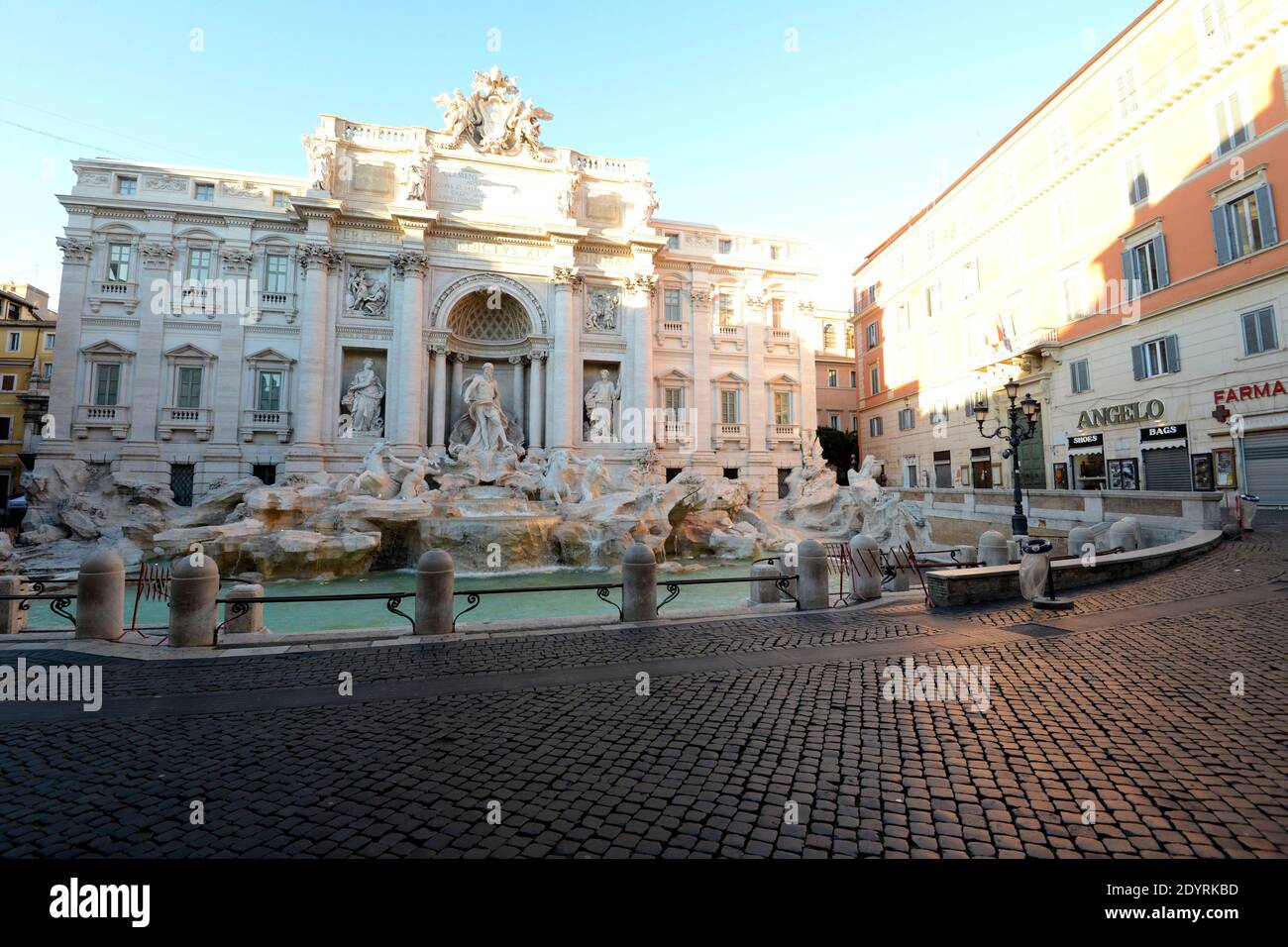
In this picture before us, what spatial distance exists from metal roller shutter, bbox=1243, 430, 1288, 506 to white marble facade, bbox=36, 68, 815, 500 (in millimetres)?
21222

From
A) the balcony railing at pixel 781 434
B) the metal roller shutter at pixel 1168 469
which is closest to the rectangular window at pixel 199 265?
the balcony railing at pixel 781 434

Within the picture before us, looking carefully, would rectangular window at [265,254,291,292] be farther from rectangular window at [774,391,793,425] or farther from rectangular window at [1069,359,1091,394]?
rectangular window at [1069,359,1091,394]

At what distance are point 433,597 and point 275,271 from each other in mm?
27557

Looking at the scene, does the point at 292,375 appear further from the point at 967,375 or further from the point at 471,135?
the point at 967,375

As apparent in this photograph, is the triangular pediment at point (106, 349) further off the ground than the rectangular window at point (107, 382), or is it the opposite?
the triangular pediment at point (106, 349)

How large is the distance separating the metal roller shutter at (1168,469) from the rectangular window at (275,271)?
37957mm

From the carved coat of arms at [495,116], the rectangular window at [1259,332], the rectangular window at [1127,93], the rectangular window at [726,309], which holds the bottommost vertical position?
the rectangular window at [1259,332]

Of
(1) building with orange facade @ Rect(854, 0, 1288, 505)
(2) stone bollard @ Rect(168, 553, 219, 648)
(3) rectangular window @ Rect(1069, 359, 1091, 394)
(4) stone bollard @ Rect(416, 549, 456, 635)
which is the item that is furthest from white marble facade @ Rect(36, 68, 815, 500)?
(4) stone bollard @ Rect(416, 549, 456, 635)

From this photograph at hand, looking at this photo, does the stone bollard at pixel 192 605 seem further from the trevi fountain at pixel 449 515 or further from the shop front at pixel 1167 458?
the shop front at pixel 1167 458

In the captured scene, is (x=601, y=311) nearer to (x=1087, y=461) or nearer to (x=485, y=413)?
(x=485, y=413)

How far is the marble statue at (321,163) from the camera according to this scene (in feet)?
84.3

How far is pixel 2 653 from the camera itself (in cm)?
→ 638

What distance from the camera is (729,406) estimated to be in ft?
109

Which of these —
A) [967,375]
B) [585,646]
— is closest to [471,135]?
Result: [967,375]
